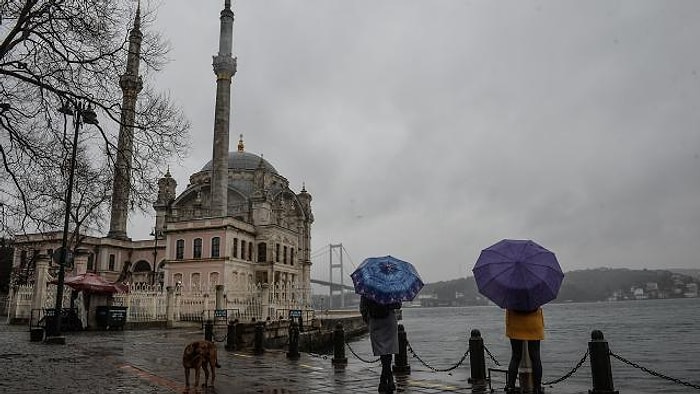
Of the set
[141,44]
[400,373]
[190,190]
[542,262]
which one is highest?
[190,190]

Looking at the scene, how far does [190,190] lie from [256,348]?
41081 mm

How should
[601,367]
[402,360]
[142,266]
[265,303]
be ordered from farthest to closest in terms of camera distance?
[142,266], [265,303], [402,360], [601,367]

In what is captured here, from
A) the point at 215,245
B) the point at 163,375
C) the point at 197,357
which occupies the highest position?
the point at 215,245

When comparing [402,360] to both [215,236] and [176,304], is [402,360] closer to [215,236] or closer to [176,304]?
[176,304]

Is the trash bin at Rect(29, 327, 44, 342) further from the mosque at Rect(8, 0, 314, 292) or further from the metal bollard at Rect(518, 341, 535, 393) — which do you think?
the mosque at Rect(8, 0, 314, 292)

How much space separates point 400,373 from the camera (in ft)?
30.7

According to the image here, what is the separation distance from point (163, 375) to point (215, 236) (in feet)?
105

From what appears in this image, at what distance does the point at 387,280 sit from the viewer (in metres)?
6.95

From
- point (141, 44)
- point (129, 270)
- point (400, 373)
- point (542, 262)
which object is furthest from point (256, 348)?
point (129, 270)

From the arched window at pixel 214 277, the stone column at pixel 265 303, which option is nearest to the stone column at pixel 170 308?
the stone column at pixel 265 303

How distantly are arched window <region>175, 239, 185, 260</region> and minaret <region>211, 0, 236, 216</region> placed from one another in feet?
11.1

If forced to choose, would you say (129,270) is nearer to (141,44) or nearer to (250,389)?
(141,44)

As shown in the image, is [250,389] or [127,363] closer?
[250,389]

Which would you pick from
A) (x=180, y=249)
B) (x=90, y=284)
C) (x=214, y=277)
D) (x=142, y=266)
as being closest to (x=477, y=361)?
(x=90, y=284)
